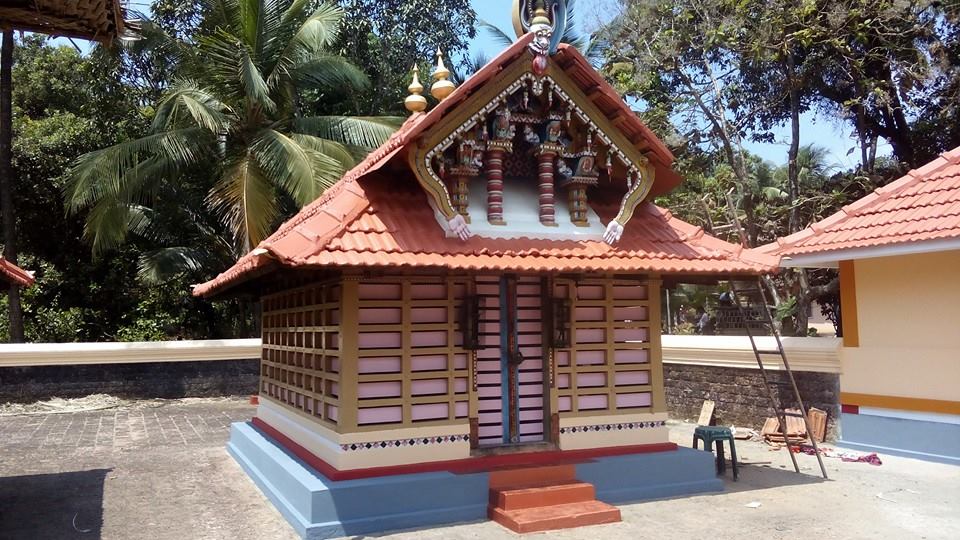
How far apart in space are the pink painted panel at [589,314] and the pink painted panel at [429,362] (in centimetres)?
151

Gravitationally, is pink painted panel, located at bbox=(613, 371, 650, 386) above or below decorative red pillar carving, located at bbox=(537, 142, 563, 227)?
below

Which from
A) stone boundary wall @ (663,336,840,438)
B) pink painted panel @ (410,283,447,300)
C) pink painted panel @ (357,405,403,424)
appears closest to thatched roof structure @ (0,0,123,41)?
pink painted panel @ (410,283,447,300)

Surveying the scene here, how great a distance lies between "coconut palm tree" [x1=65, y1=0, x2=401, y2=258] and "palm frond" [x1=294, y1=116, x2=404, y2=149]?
0.02 meters

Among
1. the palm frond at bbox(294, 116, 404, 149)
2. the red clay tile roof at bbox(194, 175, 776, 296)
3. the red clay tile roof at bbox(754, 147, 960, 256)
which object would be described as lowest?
the red clay tile roof at bbox(194, 175, 776, 296)

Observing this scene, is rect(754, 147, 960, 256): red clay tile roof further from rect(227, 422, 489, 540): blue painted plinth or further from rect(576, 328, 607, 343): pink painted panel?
rect(227, 422, 489, 540): blue painted plinth

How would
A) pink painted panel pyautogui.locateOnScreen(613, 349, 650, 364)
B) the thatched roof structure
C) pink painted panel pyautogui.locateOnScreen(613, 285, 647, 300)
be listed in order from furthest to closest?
pink painted panel pyautogui.locateOnScreen(613, 285, 647, 300) < pink painted panel pyautogui.locateOnScreen(613, 349, 650, 364) < the thatched roof structure

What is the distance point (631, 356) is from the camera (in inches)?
307

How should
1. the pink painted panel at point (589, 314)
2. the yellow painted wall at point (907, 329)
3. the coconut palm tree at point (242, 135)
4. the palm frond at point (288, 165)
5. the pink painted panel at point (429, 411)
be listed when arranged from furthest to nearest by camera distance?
the coconut palm tree at point (242, 135) < the palm frond at point (288, 165) < the yellow painted wall at point (907, 329) < the pink painted panel at point (589, 314) < the pink painted panel at point (429, 411)

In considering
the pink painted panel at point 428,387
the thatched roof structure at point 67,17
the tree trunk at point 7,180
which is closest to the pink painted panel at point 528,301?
the pink painted panel at point 428,387

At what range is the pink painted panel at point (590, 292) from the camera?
7689 mm

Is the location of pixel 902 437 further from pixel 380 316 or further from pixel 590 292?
pixel 380 316

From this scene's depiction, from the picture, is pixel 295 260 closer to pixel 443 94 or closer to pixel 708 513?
pixel 443 94

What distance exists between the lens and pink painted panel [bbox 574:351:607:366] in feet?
24.9

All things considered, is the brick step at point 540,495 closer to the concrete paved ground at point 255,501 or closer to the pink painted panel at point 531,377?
the concrete paved ground at point 255,501
